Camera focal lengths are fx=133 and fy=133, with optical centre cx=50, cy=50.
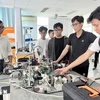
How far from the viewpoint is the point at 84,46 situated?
1.79 m

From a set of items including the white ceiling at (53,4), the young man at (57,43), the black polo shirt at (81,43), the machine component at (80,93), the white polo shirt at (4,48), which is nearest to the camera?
the machine component at (80,93)

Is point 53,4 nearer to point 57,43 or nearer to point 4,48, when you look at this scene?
point 57,43

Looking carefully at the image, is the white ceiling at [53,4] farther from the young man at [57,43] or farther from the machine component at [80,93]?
the machine component at [80,93]

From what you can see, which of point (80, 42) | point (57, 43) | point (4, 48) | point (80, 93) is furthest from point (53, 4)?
point (80, 93)

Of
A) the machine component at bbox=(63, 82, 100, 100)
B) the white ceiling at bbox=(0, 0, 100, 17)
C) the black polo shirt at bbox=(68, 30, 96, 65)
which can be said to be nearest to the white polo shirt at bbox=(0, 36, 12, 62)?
the black polo shirt at bbox=(68, 30, 96, 65)

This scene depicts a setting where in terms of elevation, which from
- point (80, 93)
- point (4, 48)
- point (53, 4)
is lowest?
point (80, 93)

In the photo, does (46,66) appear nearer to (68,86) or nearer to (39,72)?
(39,72)

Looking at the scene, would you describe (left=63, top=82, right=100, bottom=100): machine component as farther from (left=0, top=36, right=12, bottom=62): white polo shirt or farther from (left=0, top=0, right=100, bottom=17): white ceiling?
(left=0, top=0, right=100, bottom=17): white ceiling

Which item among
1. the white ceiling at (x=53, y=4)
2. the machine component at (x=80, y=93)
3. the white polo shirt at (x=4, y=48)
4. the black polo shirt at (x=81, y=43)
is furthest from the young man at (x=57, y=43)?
the white ceiling at (x=53, y=4)

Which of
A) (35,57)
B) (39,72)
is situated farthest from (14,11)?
(39,72)

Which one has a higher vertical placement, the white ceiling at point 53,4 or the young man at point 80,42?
the white ceiling at point 53,4

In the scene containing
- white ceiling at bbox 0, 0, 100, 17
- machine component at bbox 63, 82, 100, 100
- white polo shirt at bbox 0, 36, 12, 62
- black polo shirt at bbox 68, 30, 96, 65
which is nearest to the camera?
machine component at bbox 63, 82, 100, 100

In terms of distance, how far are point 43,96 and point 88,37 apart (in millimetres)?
1129

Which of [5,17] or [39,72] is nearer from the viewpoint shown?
Answer: [39,72]
